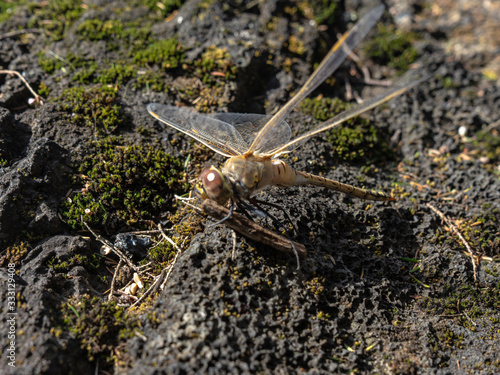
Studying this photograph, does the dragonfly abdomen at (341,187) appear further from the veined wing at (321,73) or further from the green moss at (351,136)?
the green moss at (351,136)

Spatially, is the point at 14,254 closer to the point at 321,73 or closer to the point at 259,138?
the point at 259,138

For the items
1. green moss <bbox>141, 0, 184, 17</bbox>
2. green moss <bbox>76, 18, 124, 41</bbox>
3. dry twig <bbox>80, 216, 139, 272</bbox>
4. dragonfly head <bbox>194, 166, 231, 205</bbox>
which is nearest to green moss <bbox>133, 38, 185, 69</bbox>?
green moss <bbox>76, 18, 124, 41</bbox>

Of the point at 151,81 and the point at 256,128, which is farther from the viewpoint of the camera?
the point at 151,81

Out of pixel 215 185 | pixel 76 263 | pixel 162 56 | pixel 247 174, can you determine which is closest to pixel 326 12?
pixel 162 56

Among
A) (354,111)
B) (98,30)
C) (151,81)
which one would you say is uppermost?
(98,30)

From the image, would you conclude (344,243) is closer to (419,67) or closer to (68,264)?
(68,264)

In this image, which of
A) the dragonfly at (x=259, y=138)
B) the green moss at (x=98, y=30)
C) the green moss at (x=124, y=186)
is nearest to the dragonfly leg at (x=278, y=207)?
the dragonfly at (x=259, y=138)

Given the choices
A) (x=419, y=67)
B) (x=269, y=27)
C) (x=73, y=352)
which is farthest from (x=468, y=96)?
(x=73, y=352)
